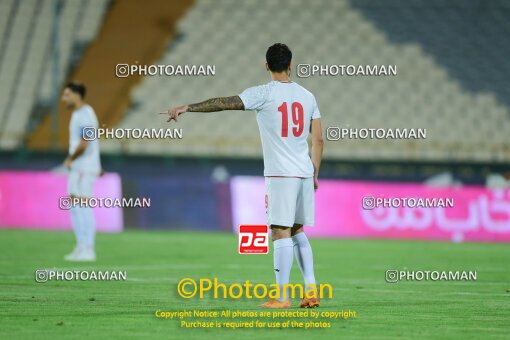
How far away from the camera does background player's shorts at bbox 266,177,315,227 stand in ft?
30.2

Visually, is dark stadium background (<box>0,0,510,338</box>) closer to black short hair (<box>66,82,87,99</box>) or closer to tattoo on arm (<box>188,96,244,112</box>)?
black short hair (<box>66,82,87,99</box>)

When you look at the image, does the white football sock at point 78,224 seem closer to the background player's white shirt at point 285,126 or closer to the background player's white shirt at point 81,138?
the background player's white shirt at point 81,138

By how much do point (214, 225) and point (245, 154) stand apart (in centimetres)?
523

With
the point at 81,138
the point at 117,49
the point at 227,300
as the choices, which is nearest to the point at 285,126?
the point at 227,300

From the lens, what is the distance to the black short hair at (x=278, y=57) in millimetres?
9164

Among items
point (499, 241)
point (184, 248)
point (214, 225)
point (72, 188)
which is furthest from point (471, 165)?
point (72, 188)

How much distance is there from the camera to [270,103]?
9.26 meters

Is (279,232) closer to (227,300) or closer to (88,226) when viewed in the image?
A: (227,300)

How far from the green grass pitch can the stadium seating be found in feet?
28.4

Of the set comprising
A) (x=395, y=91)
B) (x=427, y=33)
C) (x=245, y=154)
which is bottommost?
(x=245, y=154)

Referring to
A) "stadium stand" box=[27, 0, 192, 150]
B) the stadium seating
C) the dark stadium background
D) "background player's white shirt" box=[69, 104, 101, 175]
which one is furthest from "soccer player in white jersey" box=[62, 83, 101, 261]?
"stadium stand" box=[27, 0, 192, 150]

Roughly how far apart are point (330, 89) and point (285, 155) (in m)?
22.4

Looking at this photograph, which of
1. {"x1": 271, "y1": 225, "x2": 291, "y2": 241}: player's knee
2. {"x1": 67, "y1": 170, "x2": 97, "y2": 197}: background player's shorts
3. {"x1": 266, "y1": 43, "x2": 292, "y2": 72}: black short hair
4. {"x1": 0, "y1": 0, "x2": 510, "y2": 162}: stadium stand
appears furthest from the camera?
{"x1": 0, "y1": 0, "x2": 510, "y2": 162}: stadium stand

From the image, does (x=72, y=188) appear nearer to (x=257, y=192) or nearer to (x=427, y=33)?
(x=257, y=192)
